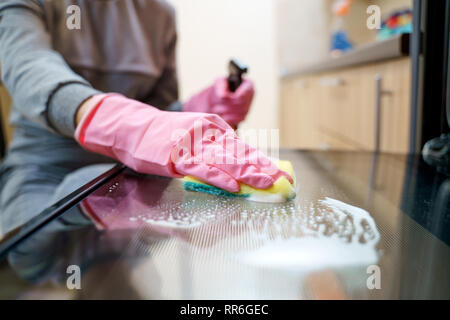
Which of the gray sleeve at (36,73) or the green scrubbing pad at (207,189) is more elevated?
the gray sleeve at (36,73)

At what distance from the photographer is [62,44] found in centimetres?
65

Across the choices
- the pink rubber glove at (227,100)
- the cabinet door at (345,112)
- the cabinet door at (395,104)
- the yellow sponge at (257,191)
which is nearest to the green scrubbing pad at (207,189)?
the yellow sponge at (257,191)

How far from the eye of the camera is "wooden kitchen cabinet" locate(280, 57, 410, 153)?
3.37 ft

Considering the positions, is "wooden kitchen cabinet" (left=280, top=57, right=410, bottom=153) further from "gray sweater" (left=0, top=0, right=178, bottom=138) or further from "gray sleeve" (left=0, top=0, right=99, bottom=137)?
"gray sleeve" (left=0, top=0, right=99, bottom=137)

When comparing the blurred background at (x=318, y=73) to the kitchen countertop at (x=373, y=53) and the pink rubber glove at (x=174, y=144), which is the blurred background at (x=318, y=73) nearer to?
the kitchen countertop at (x=373, y=53)

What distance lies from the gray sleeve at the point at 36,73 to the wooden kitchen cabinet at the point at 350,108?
90cm

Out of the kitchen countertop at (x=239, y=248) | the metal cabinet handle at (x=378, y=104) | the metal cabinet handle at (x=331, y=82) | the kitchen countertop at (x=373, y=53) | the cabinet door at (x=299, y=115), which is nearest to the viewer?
the kitchen countertop at (x=239, y=248)

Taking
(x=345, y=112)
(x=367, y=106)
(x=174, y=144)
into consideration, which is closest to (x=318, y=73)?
(x=345, y=112)

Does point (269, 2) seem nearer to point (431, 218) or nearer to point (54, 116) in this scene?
point (54, 116)

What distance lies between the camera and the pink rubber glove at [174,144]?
44 cm

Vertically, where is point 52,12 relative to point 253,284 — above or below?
above

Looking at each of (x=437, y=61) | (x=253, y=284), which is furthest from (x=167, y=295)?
(x=437, y=61)

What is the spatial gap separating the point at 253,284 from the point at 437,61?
0.73 metres
